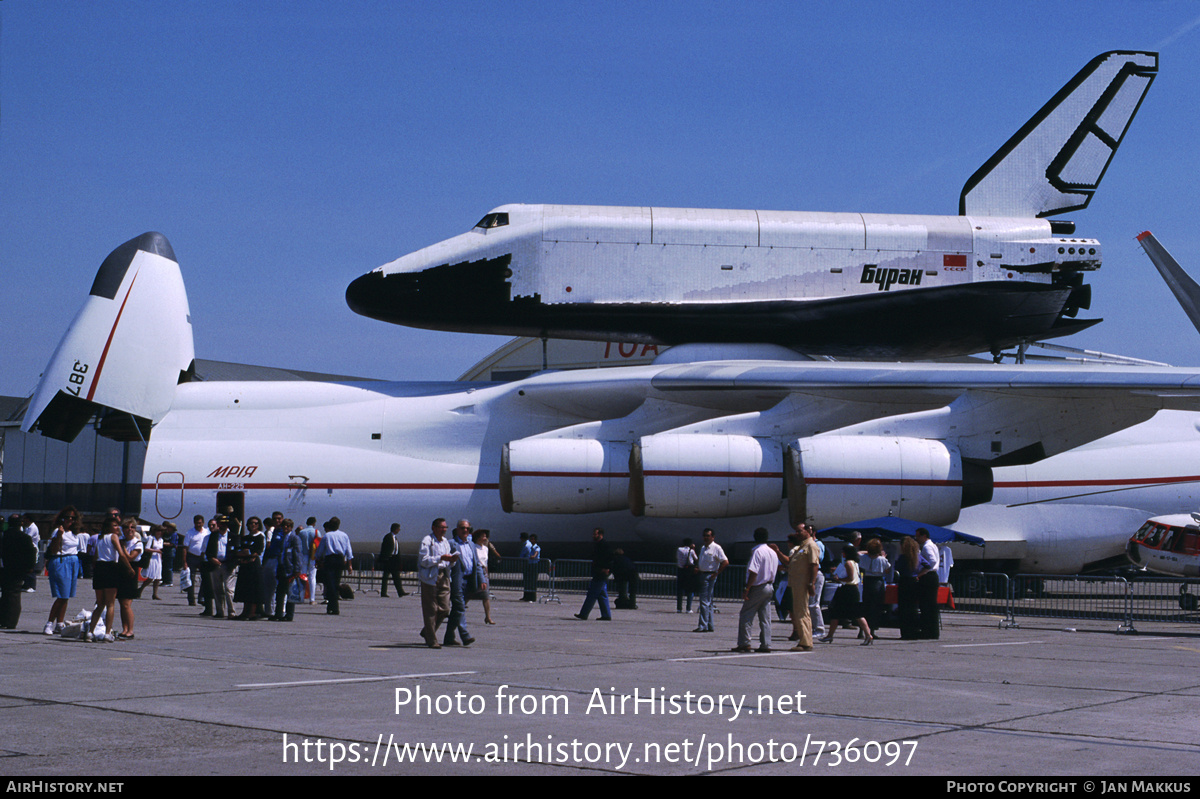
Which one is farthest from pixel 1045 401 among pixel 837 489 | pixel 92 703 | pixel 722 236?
pixel 92 703

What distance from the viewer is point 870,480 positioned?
20016mm

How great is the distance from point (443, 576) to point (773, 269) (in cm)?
1122

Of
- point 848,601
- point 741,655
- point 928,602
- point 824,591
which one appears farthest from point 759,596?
point 824,591

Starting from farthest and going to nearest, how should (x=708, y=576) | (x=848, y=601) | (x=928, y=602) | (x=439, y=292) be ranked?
1. (x=439, y=292)
2. (x=708, y=576)
3. (x=928, y=602)
4. (x=848, y=601)

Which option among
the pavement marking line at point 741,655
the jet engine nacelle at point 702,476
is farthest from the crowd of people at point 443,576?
the jet engine nacelle at point 702,476

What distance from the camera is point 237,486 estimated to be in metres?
22.1

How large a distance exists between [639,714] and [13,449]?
52.1 metres

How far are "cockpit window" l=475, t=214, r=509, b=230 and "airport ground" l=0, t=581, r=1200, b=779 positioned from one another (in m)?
10.1

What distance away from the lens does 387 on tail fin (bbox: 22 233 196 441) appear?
2175 cm

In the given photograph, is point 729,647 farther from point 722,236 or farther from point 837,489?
point 722,236

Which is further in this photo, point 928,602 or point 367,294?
point 367,294

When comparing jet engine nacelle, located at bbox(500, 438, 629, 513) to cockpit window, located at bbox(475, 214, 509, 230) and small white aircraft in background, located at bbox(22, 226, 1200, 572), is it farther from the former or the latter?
cockpit window, located at bbox(475, 214, 509, 230)

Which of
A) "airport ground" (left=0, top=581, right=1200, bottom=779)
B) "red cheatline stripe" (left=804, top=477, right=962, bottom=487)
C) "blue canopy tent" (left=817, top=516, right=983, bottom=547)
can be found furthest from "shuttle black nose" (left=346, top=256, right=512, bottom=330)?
"airport ground" (left=0, top=581, right=1200, bottom=779)

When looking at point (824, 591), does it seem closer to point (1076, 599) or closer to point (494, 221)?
point (1076, 599)
